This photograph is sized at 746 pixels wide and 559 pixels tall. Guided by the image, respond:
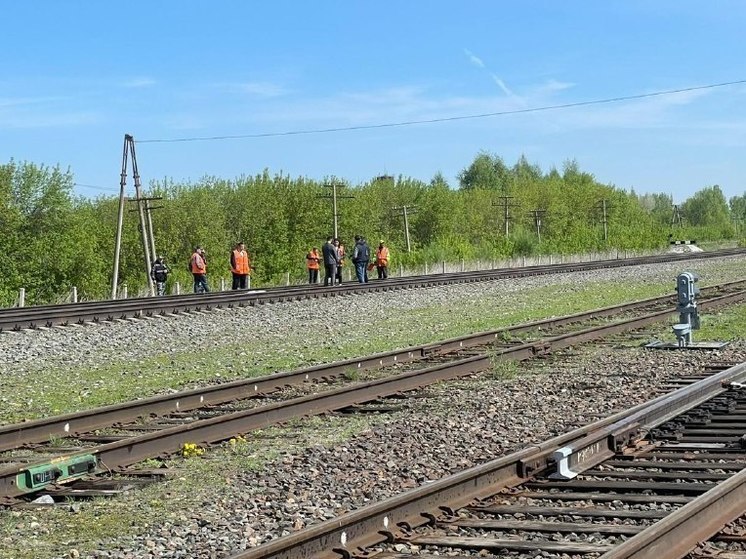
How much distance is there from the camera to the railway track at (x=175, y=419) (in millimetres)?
8281

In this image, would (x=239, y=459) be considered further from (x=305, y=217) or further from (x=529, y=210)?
(x=529, y=210)

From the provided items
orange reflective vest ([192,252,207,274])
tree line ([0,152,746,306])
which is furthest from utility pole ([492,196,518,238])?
orange reflective vest ([192,252,207,274])

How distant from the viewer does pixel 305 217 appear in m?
67.3

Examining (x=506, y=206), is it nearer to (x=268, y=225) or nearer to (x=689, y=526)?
(x=268, y=225)

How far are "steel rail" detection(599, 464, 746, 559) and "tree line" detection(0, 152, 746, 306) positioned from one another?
41.8 m

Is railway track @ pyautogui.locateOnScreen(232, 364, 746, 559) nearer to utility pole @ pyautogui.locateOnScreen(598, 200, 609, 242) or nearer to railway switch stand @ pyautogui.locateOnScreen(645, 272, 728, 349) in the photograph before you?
railway switch stand @ pyautogui.locateOnScreen(645, 272, 728, 349)

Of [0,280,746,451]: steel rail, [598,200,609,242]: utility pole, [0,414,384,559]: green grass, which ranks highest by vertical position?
[598,200,609,242]: utility pole

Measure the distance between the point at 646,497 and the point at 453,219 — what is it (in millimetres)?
81990

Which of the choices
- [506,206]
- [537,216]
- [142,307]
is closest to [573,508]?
[142,307]

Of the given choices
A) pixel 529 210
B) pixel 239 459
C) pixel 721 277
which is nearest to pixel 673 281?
pixel 721 277

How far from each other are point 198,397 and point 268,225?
53927 millimetres

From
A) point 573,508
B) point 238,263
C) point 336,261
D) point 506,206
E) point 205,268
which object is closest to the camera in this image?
point 573,508

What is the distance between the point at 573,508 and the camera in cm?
689

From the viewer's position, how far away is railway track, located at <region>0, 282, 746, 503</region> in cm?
828
